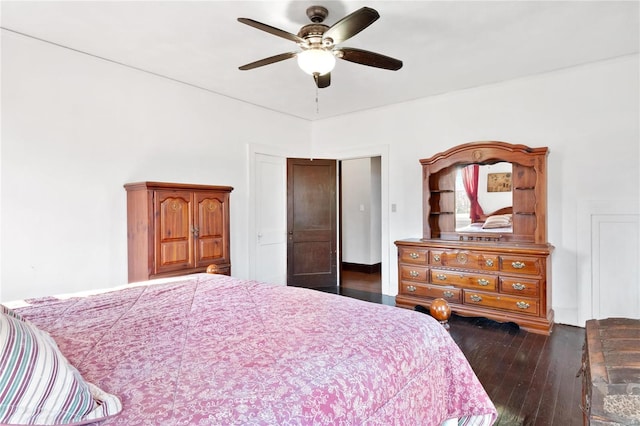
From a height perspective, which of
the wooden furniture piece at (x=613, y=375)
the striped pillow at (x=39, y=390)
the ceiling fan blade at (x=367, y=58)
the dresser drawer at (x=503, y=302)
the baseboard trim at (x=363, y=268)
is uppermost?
the ceiling fan blade at (x=367, y=58)

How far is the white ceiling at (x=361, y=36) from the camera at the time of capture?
98.7 inches

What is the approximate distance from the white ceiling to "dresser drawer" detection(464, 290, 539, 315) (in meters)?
2.32

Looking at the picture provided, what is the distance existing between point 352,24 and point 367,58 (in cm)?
49

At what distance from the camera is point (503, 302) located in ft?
11.7

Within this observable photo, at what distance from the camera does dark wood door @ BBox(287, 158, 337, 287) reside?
5297mm

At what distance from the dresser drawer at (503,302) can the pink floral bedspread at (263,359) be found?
2.25 metres

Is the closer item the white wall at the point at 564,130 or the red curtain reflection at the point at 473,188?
the white wall at the point at 564,130

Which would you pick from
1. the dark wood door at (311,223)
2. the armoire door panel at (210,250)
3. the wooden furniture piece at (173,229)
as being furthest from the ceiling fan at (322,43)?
the dark wood door at (311,223)

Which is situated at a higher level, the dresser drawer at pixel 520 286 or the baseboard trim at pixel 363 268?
the dresser drawer at pixel 520 286

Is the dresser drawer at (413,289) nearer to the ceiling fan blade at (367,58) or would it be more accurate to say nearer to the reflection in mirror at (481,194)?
the reflection in mirror at (481,194)

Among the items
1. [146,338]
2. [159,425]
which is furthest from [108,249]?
[159,425]

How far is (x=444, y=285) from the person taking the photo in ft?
12.9

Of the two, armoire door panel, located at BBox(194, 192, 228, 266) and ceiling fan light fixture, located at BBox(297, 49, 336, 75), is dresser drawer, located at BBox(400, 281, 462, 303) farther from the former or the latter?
ceiling fan light fixture, located at BBox(297, 49, 336, 75)

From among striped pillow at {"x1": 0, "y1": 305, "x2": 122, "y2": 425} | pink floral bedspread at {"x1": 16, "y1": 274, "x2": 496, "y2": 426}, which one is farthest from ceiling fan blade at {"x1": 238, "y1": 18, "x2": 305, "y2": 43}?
striped pillow at {"x1": 0, "y1": 305, "x2": 122, "y2": 425}
